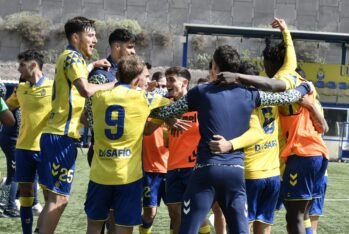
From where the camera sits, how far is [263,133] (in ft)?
21.0

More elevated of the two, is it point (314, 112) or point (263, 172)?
point (314, 112)

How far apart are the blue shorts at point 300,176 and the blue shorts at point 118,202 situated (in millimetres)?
1573

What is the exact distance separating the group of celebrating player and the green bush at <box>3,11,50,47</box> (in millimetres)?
29452

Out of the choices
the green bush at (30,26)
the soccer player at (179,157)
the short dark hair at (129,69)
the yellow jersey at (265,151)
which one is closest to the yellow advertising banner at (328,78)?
the green bush at (30,26)

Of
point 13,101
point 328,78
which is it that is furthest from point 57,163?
Answer: point 328,78

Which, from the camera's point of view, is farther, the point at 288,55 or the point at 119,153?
the point at 288,55

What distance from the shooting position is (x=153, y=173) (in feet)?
26.7

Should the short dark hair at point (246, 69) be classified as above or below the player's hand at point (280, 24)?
below

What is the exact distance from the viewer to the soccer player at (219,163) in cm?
557

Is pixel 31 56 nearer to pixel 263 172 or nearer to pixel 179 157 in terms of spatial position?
pixel 179 157

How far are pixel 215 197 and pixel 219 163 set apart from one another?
0.27 metres

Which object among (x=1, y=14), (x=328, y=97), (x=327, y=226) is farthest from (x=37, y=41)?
(x=327, y=226)

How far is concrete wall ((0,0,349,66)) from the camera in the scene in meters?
37.0

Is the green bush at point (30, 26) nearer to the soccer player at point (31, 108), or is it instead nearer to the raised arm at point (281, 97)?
the soccer player at point (31, 108)
